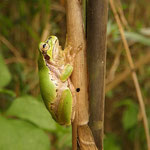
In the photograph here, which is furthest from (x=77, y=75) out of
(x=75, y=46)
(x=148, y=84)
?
(x=148, y=84)

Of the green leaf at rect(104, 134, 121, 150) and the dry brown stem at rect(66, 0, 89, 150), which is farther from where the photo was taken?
the green leaf at rect(104, 134, 121, 150)

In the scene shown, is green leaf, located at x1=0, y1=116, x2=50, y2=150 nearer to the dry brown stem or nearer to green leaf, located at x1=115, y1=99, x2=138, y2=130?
the dry brown stem

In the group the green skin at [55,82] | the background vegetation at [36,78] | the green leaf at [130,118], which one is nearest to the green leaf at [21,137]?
the background vegetation at [36,78]

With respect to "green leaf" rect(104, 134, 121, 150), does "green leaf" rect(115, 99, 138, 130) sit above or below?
above

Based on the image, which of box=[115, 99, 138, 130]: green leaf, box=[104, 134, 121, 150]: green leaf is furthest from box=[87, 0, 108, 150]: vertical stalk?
box=[104, 134, 121, 150]: green leaf

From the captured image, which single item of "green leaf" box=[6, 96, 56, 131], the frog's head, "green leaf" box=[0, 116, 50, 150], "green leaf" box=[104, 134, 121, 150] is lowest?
"green leaf" box=[104, 134, 121, 150]

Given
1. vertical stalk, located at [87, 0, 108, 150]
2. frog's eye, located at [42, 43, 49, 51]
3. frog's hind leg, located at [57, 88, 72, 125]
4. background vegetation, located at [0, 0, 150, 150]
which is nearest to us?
vertical stalk, located at [87, 0, 108, 150]

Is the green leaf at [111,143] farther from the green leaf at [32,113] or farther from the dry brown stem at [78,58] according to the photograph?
the dry brown stem at [78,58]

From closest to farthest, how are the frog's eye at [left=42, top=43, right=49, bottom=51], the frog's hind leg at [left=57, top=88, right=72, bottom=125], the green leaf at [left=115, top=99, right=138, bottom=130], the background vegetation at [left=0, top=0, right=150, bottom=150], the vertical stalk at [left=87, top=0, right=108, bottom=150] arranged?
the vertical stalk at [left=87, top=0, right=108, bottom=150] < the frog's hind leg at [left=57, top=88, right=72, bottom=125] < the frog's eye at [left=42, top=43, right=49, bottom=51] < the background vegetation at [left=0, top=0, right=150, bottom=150] < the green leaf at [left=115, top=99, right=138, bottom=130]

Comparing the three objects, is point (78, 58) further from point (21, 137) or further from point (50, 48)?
point (21, 137)
